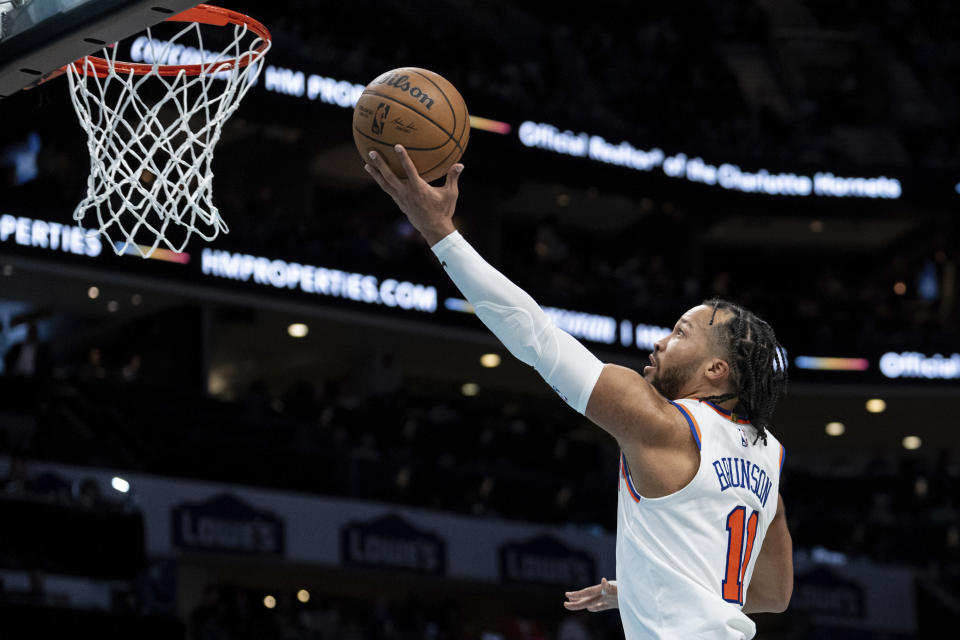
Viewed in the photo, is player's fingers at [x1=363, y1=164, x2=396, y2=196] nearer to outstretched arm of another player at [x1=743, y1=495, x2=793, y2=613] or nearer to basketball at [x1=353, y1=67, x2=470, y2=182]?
basketball at [x1=353, y1=67, x2=470, y2=182]

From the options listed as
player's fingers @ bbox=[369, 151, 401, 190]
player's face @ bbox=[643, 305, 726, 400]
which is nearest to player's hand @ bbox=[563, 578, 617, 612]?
player's face @ bbox=[643, 305, 726, 400]

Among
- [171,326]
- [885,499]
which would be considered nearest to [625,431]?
[171,326]

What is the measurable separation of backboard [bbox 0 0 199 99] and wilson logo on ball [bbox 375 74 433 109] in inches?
30.2

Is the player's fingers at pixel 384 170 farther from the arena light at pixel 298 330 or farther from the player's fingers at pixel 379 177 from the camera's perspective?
the arena light at pixel 298 330

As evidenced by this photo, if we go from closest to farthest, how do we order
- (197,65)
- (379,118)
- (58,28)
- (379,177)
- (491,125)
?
1. (379,177)
2. (379,118)
3. (58,28)
4. (197,65)
5. (491,125)

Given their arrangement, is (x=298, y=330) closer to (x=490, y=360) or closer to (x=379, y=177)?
(x=490, y=360)

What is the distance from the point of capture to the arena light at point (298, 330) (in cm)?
2069

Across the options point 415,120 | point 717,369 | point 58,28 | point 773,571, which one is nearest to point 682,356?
point 717,369

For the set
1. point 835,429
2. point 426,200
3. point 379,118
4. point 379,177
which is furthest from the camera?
point 835,429

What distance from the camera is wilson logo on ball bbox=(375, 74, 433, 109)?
3.91 metres

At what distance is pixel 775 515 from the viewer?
3902 mm

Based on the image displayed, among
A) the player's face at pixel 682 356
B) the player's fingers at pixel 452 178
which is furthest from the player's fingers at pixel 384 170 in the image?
the player's face at pixel 682 356

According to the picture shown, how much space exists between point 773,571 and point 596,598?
1.64ft

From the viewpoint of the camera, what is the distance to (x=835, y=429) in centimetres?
2709
